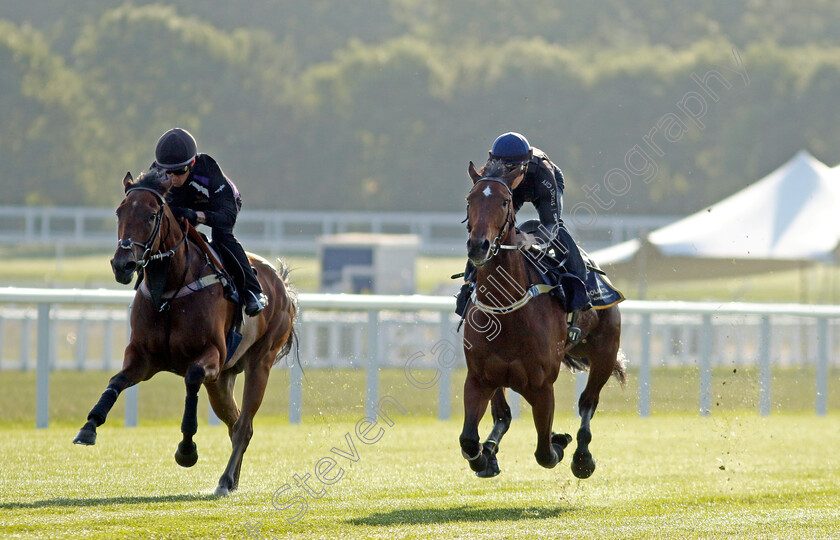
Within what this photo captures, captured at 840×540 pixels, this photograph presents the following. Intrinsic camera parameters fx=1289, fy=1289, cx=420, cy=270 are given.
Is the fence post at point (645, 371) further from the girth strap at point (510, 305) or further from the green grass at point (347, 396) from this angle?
the girth strap at point (510, 305)

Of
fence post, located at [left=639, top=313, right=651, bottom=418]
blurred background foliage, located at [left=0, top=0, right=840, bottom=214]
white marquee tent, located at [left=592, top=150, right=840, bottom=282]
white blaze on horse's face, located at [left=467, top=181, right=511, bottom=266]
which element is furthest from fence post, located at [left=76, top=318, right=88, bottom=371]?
blurred background foliage, located at [left=0, top=0, right=840, bottom=214]

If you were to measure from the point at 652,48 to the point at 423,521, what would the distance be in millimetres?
61613

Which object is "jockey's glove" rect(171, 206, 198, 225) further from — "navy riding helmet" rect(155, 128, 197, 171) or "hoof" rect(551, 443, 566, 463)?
"hoof" rect(551, 443, 566, 463)

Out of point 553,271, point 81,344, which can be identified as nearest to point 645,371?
point 553,271

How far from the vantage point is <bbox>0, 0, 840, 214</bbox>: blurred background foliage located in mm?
46969

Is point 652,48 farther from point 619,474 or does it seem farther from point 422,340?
point 619,474

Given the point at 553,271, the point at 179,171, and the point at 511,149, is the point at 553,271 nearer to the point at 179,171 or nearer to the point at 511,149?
the point at 511,149

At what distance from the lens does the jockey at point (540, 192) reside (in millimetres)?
6363

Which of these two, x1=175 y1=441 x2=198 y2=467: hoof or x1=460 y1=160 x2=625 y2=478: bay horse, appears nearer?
x1=460 y1=160 x2=625 y2=478: bay horse

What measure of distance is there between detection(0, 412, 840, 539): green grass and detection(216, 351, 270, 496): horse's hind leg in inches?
4.6

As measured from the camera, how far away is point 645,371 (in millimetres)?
11570

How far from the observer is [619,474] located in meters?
7.80

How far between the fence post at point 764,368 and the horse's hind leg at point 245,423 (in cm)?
557

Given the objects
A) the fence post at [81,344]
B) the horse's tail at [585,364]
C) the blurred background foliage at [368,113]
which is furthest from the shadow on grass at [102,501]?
the blurred background foliage at [368,113]
